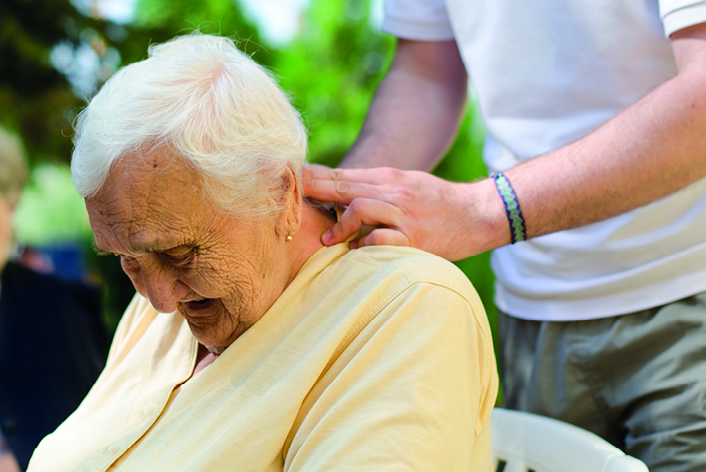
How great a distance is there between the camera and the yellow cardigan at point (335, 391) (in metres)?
1.11

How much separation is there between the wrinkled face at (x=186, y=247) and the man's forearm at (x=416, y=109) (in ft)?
2.10

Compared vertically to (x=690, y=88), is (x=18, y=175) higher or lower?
lower

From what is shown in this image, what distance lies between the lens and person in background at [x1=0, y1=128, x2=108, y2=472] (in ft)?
9.39

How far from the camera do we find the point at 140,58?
16.4ft

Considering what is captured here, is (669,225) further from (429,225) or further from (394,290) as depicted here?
(394,290)

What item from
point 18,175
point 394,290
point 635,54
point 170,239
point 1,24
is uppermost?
point 635,54

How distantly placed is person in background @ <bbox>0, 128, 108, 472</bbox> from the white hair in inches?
80.7

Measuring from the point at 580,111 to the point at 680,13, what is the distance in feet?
1.28

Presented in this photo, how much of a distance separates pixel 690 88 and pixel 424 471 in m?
0.98

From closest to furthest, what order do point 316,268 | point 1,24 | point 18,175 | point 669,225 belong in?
point 316,268 → point 669,225 → point 18,175 → point 1,24

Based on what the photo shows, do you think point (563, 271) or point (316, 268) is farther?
point (563, 271)

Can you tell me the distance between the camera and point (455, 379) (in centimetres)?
117

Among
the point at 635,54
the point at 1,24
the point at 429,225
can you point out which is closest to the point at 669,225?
the point at 635,54

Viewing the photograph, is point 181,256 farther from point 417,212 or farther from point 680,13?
point 680,13
